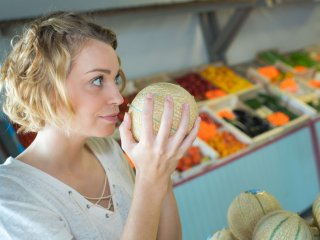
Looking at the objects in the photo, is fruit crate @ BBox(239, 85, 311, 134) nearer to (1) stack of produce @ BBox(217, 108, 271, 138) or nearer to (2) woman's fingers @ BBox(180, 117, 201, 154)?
(1) stack of produce @ BBox(217, 108, 271, 138)

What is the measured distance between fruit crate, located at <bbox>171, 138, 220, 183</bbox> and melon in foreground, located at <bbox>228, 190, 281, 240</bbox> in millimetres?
1421

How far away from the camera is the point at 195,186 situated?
2590 mm

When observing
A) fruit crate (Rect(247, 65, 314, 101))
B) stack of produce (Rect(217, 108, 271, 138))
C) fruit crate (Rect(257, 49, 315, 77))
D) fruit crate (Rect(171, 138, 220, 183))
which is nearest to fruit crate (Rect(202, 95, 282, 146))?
stack of produce (Rect(217, 108, 271, 138))

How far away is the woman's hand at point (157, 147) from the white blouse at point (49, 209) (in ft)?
0.90

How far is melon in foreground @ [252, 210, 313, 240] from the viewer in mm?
831

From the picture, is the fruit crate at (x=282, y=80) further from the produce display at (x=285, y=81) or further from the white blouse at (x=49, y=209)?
the white blouse at (x=49, y=209)

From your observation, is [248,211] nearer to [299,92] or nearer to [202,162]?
[202,162]

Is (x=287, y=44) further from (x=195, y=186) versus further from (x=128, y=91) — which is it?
(x=195, y=186)

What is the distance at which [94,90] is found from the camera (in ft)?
3.29

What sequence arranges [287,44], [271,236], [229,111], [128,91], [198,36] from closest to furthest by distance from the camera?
[271,236] < [128,91] < [229,111] < [198,36] < [287,44]

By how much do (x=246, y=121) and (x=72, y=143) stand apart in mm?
2350

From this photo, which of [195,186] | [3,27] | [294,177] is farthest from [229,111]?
[3,27]

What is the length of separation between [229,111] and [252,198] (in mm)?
2400

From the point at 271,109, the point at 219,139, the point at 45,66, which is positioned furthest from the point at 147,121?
the point at 271,109
